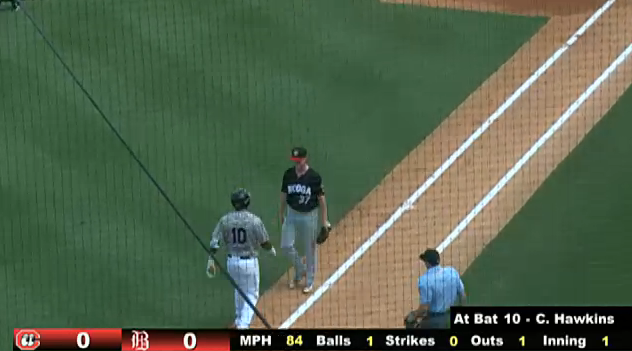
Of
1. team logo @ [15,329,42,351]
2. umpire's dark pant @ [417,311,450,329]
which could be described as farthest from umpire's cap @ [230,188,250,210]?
team logo @ [15,329,42,351]

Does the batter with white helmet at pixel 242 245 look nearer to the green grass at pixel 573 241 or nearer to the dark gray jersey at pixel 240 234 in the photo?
the dark gray jersey at pixel 240 234

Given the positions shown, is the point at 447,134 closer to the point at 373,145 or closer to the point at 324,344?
the point at 373,145

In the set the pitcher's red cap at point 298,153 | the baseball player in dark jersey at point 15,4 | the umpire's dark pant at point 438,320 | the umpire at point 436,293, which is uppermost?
the baseball player in dark jersey at point 15,4

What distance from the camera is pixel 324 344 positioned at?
10.5 metres

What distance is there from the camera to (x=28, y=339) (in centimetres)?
1056

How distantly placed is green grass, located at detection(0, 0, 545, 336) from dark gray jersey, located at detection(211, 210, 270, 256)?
2.96 ft

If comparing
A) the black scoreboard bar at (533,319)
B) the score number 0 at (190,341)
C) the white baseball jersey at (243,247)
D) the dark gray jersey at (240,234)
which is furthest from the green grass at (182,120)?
the black scoreboard bar at (533,319)

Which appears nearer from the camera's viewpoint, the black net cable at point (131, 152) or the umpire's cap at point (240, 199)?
the umpire's cap at point (240, 199)

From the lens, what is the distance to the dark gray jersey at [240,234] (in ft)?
36.7

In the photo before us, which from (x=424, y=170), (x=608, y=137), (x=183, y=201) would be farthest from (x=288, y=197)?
(x=608, y=137)

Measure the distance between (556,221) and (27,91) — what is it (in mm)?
5405

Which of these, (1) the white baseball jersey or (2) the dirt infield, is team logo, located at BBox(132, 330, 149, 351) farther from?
(2) the dirt infield

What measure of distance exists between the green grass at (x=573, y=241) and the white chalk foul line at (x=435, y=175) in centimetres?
97

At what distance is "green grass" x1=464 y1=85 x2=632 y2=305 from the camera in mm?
12469
